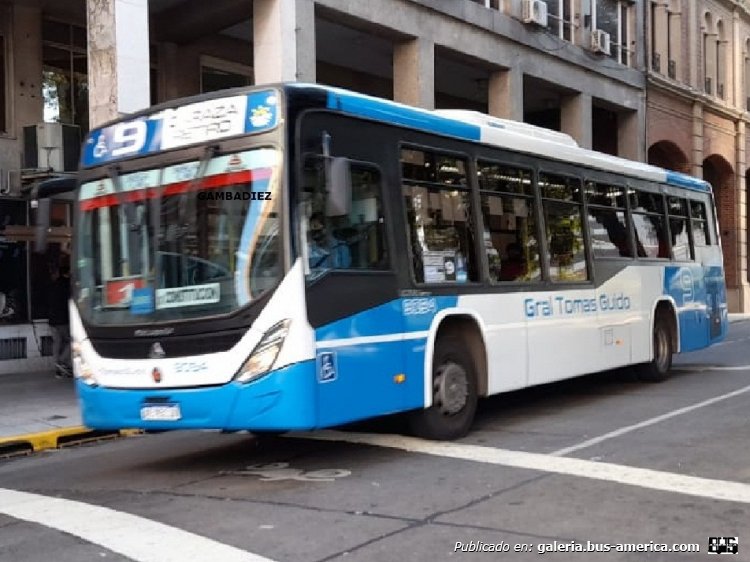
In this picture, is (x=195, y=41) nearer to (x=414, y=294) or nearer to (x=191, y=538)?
(x=414, y=294)

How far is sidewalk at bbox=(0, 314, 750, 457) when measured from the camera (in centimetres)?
991

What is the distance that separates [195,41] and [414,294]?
40.8ft

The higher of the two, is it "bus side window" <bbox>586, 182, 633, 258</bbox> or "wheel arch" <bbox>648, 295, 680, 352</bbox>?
"bus side window" <bbox>586, 182, 633, 258</bbox>

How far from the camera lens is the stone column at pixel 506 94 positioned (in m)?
21.8

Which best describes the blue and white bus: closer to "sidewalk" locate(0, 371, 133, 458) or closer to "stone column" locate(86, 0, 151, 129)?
"sidewalk" locate(0, 371, 133, 458)

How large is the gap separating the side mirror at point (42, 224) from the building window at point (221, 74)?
11.2 meters

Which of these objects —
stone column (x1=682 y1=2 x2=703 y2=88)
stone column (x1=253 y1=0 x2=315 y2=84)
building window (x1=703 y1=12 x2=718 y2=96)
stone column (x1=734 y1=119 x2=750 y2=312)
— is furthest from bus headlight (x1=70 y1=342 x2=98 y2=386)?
stone column (x1=734 y1=119 x2=750 y2=312)

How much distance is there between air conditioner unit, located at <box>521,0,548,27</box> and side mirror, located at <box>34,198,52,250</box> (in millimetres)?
16693

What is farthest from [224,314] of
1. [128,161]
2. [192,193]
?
[128,161]

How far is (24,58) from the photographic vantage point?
1602 cm

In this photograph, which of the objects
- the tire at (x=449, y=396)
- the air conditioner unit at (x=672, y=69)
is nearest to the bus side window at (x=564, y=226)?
the tire at (x=449, y=396)

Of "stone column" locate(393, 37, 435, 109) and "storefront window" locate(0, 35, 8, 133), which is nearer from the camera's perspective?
"storefront window" locate(0, 35, 8, 133)

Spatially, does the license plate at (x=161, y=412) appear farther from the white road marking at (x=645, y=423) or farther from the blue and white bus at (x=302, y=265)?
the white road marking at (x=645, y=423)

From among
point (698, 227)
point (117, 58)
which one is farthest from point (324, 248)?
point (698, 227)
